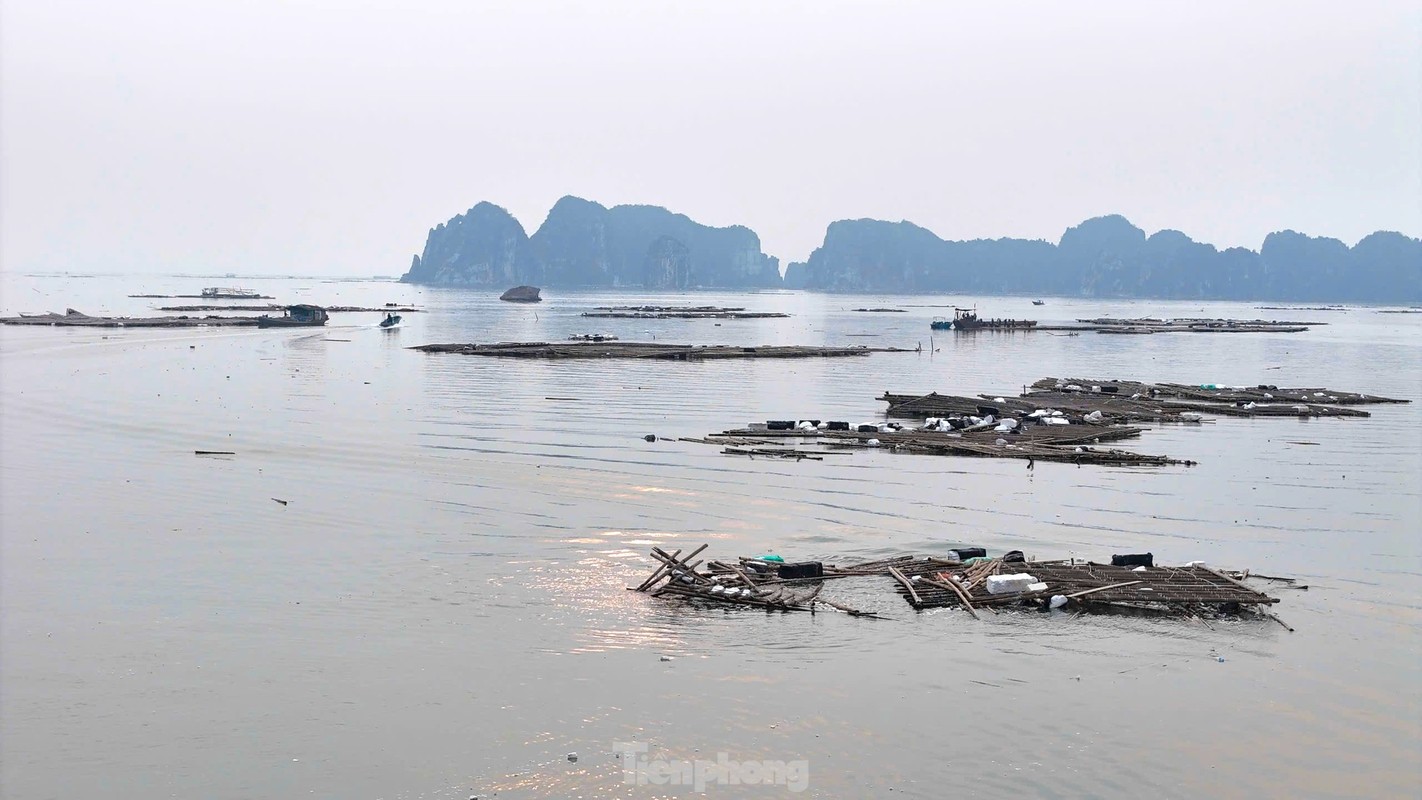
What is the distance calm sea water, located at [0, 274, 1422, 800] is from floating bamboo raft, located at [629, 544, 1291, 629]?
0.57 m

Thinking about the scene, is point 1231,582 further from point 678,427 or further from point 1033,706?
point 678,427

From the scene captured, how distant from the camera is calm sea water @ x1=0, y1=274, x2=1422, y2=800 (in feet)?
51.9

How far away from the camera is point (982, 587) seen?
2250cm

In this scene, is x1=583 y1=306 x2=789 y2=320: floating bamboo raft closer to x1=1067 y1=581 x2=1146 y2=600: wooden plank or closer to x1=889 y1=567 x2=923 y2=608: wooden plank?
x1=889 y1=567 x2=923 y2=608: wooden plank

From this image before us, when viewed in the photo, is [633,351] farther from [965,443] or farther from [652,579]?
[652,579]

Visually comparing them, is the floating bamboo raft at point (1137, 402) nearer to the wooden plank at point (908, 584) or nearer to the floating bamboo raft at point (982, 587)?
the floating bamboo raft at point (982, 587)

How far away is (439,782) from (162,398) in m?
46.2

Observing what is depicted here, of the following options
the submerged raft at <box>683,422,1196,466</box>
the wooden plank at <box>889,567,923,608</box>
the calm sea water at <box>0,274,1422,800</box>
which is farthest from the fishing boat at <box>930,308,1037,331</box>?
the wooden plank at <box>889,567,923,608</box>

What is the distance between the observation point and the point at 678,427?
47344mm

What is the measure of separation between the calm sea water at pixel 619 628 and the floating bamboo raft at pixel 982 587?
1.89ft

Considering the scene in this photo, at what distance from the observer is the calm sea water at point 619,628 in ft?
51.9

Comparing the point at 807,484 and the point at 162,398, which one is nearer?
the point at 807,484

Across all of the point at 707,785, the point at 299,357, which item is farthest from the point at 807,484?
the point at 299,357

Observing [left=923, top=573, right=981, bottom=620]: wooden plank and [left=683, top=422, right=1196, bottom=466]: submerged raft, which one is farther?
[left=683, top=422, right=1196, bottom=466]: submerged raft
